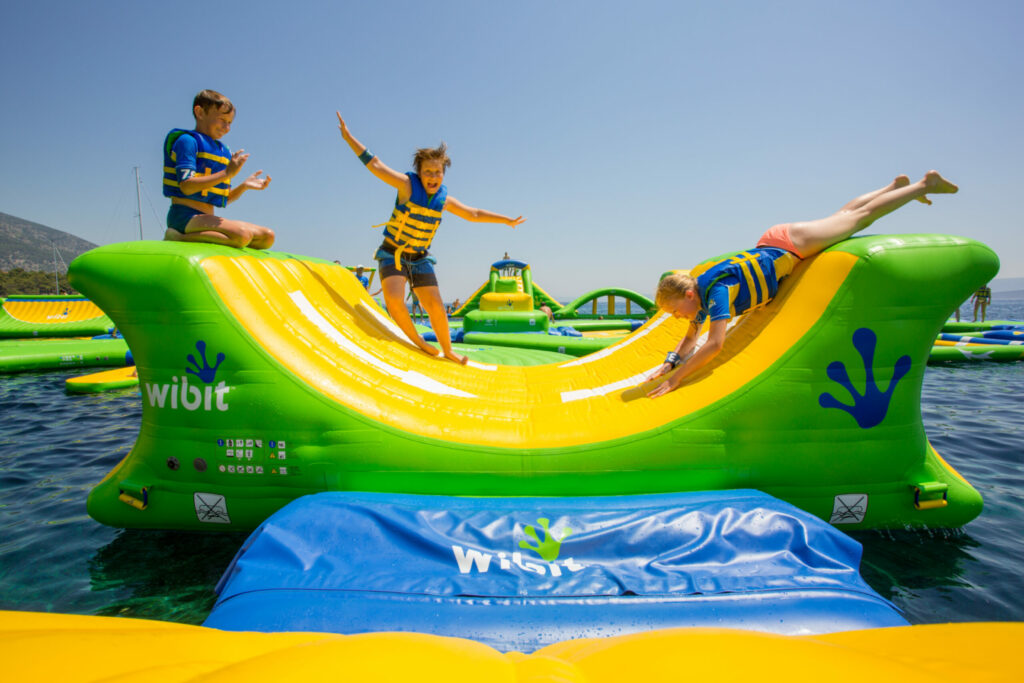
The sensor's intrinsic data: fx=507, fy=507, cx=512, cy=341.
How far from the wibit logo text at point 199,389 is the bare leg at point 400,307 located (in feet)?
4.89

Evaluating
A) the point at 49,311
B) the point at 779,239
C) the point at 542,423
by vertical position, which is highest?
the point at 779,239

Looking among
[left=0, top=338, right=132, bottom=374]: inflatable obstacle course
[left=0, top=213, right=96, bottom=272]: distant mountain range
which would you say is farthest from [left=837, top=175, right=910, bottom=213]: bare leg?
[left=0, top=213, right=96, bottom=272]: distant mountain range

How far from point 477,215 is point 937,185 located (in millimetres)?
2790

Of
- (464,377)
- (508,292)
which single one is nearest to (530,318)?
(508,292)

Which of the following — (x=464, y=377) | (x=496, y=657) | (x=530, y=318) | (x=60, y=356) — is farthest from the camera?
(x=530, y=318)

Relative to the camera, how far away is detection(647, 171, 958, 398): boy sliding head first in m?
2.68

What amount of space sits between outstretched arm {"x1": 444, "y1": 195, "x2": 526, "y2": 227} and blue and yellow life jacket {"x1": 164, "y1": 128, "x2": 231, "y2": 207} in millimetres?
1456

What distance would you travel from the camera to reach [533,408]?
2814 millimetres

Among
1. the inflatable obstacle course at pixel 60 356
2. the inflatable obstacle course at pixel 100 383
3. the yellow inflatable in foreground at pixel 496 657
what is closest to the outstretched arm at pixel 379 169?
the yellow inflatable in foreground at pixel 496 657

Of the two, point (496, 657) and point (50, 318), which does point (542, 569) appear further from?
point (50, 318)

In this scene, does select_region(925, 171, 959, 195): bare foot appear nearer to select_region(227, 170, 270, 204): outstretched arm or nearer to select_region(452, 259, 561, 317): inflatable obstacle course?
select_region(227, 170, 270, 204): outstretched arm

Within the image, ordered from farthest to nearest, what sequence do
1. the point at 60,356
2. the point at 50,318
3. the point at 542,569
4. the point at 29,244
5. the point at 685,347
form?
the point at 29,244 → the point at 50,318 → the point at 60,356 → the point at 685,347 → the point at 542,569

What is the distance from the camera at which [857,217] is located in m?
2.72

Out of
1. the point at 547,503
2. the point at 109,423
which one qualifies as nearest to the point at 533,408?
the point at 547,503
